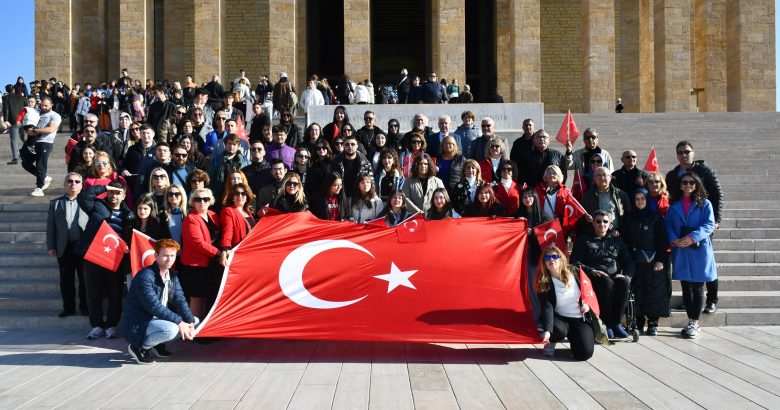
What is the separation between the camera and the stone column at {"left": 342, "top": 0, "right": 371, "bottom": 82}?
23.6 metres

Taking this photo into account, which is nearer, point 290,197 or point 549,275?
point 549,275

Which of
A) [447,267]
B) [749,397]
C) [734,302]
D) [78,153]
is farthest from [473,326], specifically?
[78,153]

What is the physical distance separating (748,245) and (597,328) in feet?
14.4

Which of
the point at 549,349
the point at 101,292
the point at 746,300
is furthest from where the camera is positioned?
the point at 746,300

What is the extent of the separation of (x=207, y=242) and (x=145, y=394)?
2.07m

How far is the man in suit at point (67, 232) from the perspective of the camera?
26.6 ft

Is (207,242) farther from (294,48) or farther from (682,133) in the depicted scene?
(294,48)

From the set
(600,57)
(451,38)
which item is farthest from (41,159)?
(600,57)

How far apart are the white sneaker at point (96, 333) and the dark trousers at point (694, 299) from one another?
251 inches

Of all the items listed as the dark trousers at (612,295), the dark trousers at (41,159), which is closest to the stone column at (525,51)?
the dark trousers at (41,159)

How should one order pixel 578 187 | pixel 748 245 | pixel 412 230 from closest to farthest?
pixel 412 230, pixel 578 187, pixel 748 245

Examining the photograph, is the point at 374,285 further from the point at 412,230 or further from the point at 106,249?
the point at 106,249

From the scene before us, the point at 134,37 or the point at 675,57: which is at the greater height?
the point at 134,37

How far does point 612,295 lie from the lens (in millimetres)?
7383
